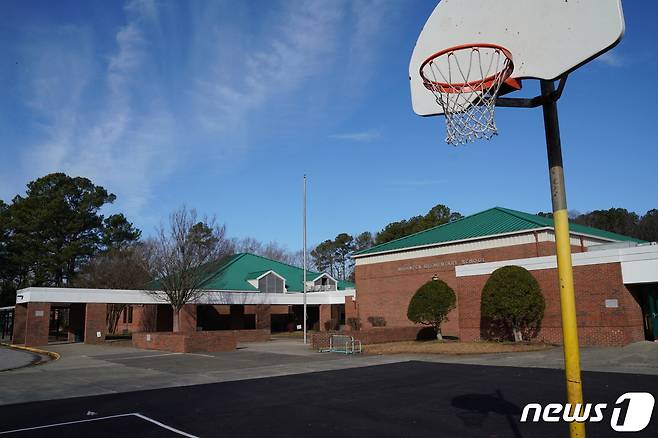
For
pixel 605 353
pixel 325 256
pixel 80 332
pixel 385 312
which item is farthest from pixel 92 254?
pixel 605 353

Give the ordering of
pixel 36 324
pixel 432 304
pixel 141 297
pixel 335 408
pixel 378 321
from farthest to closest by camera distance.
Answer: pixel 378 321, pixel 141 297, pixel 36 324, pixel 432 304, pixel 335 408

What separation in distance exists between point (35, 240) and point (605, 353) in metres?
56.5

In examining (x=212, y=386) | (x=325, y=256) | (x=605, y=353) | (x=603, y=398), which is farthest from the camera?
(x=325, y=256)

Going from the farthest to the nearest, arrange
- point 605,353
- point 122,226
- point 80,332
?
point 122,226 < point 80,332 < point 605,353

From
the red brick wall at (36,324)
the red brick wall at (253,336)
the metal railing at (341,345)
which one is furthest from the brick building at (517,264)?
the red brick wall at (36,324)

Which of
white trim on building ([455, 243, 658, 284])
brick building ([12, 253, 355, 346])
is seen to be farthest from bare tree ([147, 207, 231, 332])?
white trim on building ([455, 243, 658, 284])

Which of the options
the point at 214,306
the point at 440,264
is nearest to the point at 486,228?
the point at 440,264

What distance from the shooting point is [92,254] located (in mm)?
60406

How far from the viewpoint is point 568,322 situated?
4426 mm

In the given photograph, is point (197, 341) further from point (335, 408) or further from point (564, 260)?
point (564, 260)

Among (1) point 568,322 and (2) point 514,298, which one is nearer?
(1) point 568,322

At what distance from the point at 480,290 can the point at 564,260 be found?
1052 inches

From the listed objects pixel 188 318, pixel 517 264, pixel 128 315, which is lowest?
pixel 188 318

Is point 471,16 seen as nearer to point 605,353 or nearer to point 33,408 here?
point 33,408
